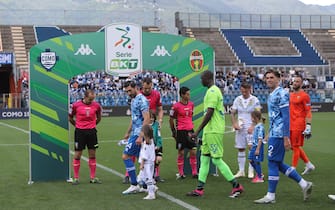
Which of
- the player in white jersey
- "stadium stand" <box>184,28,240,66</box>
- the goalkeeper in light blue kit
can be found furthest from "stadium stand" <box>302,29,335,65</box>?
the goalkeeper in light blue kit

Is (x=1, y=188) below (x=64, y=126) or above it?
below

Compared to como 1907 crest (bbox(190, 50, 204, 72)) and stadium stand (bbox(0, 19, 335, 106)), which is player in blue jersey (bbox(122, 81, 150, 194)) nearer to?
como 1907 crest (bbox(190, 50, 204, 72))

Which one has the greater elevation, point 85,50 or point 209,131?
point 85,50

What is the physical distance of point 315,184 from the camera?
12.9 m

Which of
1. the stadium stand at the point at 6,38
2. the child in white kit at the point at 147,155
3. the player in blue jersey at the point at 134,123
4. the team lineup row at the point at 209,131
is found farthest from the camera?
the stadium stand at the point at 6,38

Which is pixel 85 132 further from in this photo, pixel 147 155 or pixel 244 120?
pixel 244 120

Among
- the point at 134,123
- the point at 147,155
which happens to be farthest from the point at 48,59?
the point at 147,155

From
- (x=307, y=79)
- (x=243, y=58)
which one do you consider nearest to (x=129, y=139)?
(x=307, y=79)

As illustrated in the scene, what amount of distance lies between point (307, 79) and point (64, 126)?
40.0 m

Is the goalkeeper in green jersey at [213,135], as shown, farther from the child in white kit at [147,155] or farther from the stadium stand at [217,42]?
the stadium stand at [217,42]

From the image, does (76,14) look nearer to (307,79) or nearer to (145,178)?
(307,79)

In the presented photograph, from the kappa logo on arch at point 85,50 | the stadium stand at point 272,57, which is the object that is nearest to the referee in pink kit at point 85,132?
the kappa logo on arch at point 85,50

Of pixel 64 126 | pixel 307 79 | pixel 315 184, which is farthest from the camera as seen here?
pixel 307 79

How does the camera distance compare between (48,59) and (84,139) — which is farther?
(48,59)
